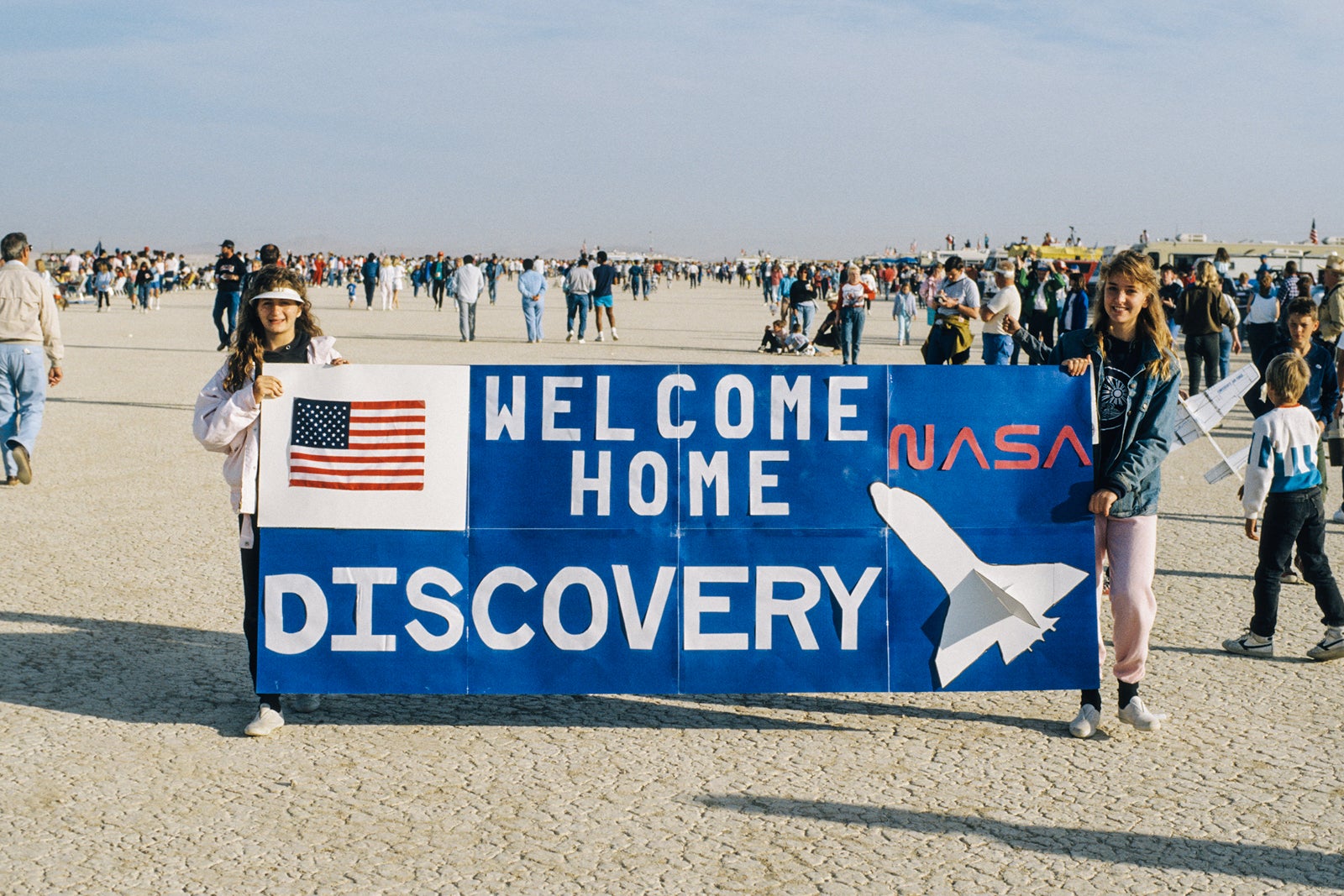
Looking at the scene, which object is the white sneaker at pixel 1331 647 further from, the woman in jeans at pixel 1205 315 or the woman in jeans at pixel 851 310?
the woman in jeans at pixel 851 310

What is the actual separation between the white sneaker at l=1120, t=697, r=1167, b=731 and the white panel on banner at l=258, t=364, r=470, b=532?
258 centimetres

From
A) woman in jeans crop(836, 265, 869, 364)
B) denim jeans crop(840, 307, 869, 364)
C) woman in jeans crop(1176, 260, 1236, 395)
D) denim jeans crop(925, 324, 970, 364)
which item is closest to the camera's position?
denim jeans crop(925, 324, 970, 364)

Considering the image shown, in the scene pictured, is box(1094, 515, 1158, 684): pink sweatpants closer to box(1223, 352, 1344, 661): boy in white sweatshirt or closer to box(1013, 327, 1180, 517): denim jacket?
box(1013, 327, 1180, 517): denim jacket

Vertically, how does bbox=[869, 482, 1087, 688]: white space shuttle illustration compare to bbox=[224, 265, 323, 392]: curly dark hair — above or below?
below

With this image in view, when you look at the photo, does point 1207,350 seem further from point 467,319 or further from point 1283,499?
point 467,319

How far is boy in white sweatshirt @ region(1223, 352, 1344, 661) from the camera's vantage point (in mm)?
6156

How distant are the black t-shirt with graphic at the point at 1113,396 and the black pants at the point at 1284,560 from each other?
1.34 m

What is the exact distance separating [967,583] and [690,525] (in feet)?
3.52

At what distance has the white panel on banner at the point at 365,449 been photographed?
5234mm

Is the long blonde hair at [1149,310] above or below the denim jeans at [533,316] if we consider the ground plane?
above

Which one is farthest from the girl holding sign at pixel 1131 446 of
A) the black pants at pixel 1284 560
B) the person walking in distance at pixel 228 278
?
the person walking in distance at pixel 228 278

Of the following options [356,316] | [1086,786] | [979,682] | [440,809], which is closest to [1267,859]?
[1086,786]

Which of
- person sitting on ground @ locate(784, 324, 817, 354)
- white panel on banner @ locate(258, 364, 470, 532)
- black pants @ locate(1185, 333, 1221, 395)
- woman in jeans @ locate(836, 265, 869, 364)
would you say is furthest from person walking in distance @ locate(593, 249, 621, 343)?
white panel on banner @ locate(258, 364, 470, 532)

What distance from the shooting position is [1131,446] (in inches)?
204
